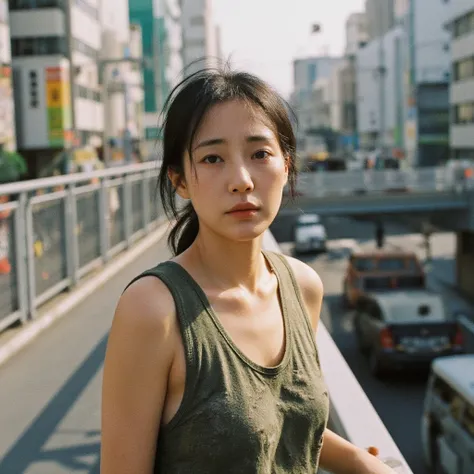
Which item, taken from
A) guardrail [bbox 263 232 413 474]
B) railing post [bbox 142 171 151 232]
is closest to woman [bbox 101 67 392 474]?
guardrail [bbox 263 232 413 474]

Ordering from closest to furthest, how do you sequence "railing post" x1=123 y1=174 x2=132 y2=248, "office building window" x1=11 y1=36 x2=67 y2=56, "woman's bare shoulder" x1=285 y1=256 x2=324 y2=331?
1. "woman's bare shoulder" x1=285 y1=256 x2=324 y2=331
2. "railing post" x1=123 y1=174 x2=132 y2=248
3. "office building window" x1=11 y1=36 x2=67 y2=56

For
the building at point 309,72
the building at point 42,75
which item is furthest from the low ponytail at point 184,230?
the building at point 309,72

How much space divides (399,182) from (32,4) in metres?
21.0

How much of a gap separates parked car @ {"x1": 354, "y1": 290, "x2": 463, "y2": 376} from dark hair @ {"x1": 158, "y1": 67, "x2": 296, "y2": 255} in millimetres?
19093

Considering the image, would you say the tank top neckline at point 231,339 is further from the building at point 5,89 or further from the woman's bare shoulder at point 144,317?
the building at point 5,89

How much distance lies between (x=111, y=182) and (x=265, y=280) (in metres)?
7.38

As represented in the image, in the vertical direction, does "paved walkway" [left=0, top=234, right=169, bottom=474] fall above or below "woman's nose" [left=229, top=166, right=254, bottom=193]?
below

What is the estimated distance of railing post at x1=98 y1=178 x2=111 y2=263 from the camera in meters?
8.22

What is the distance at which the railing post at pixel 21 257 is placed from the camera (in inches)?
209

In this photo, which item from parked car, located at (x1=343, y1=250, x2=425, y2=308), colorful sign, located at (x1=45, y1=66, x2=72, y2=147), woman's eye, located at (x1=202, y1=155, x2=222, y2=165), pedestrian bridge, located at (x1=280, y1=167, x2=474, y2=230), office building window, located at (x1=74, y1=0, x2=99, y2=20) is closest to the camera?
woman's eye, located at (x1=202, y1=155, x2=222, y2=165)

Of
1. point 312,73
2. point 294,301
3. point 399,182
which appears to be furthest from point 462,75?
point 312,73

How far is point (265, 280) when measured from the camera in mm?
1882

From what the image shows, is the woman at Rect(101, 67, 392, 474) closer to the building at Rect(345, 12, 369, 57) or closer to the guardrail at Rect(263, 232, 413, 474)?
the guardrail at Rect(263, 232, 413, 474)

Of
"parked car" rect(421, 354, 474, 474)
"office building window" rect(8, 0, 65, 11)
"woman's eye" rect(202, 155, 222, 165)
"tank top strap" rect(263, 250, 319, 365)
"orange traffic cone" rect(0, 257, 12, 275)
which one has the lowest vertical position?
"parked car" rect(421, 354, 474, 474)
